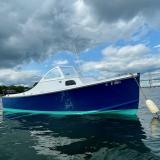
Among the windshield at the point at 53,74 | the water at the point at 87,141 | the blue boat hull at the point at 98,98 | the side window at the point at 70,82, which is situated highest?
the windshield at the point at 53,74

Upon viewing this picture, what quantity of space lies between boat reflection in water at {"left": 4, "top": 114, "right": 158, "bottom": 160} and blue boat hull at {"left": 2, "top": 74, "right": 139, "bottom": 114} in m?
0.93

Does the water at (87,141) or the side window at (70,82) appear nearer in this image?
the water at (87,141)

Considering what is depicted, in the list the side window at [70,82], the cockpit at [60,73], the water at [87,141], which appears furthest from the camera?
the cockpit at [60,73]

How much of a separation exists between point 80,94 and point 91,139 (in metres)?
6.84

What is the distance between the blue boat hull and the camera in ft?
58.2

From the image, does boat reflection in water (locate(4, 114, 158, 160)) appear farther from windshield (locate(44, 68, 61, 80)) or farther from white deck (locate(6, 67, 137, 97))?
windshield (locate(44, 68, 61, 80))

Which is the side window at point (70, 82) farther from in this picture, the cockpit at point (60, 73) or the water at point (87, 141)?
the water at point (87, 141)

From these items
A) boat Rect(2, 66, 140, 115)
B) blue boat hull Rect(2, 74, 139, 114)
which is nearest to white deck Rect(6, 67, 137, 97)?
boat Rect(2, 66, 140, 115)

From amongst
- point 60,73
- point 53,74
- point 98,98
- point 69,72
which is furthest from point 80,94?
point 53,74

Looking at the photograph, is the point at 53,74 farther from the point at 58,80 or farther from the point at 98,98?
the point at 98,98

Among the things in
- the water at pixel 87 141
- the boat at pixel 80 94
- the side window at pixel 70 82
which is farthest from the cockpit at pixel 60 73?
the water at pixel 87 141

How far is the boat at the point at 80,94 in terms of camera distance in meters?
17.8

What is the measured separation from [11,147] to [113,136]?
3.87 metres

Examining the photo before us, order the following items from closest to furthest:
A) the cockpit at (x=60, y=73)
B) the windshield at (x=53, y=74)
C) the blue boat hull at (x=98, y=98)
→ the blue boat hull at (x=98, y=98)
the cockpit at (x=60, y=73)
the windshield at (x=53, y=74)
